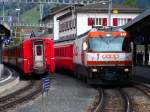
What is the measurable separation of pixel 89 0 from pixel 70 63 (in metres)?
14.0

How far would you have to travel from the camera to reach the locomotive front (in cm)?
2675

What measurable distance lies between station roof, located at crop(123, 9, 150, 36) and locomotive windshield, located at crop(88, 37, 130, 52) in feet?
7.78

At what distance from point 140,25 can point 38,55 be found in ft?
22.0

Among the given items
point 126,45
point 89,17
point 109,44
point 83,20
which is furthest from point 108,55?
point 89,17

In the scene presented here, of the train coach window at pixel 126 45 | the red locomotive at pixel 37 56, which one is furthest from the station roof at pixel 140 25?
the red locomotive at pixel 37 56

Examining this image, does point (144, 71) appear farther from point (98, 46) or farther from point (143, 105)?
point (143, 105)

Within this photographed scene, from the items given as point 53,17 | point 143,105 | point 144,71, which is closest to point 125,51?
Result: point 143,105

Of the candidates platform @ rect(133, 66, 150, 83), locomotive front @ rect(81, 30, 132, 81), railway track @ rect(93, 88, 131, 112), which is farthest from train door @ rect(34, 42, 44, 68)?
railway track @ rect(93, 88, 131, 112)

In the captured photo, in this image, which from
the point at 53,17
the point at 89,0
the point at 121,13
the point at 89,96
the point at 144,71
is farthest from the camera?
the point at 53,17

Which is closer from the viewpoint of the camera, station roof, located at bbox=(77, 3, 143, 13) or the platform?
the platform

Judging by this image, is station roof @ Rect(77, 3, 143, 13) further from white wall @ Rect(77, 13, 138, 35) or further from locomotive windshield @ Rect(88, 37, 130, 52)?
locomotive windshield @ Rect(88, 37, 130, 52)

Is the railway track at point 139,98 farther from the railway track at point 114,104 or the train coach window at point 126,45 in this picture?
the train coach window at point 126,45

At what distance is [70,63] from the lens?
38.2m

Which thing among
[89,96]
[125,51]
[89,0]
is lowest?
[89,96]
